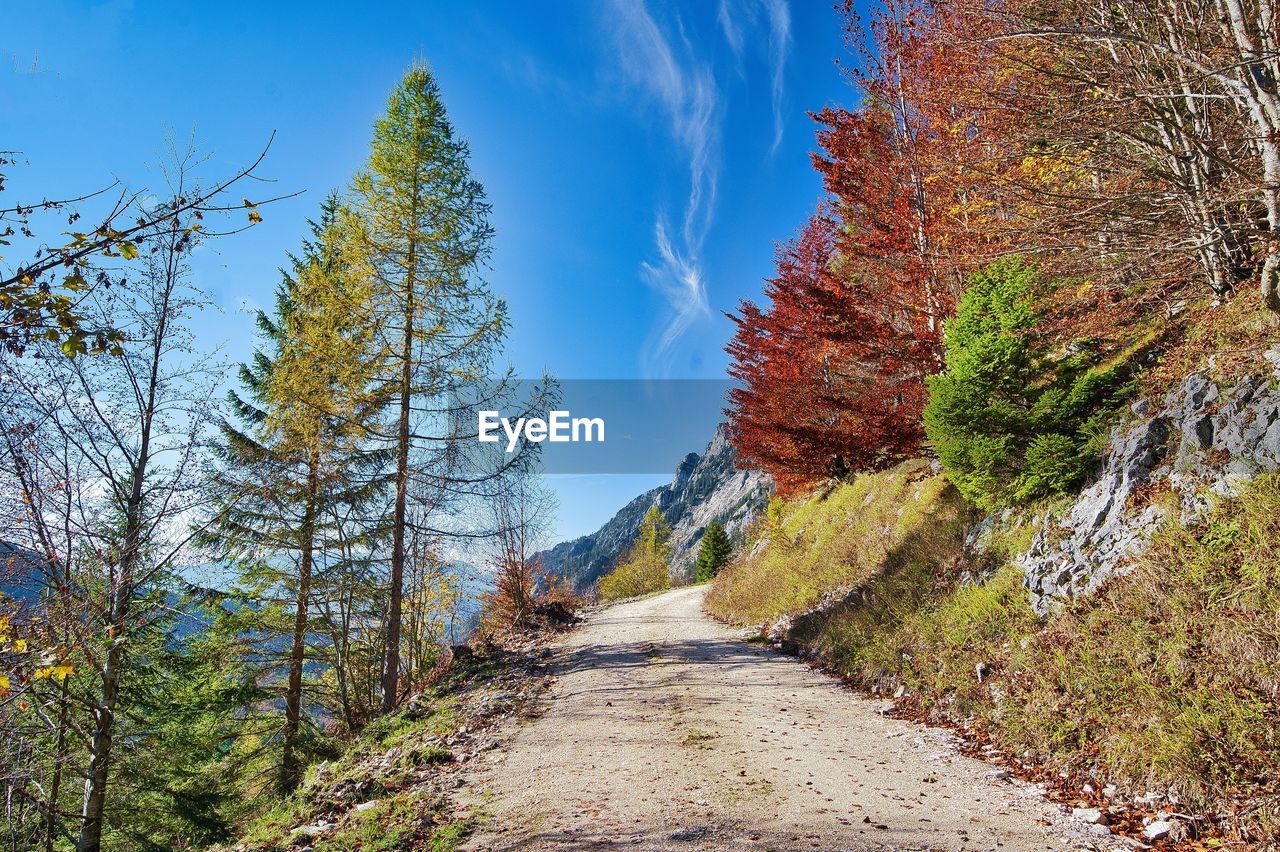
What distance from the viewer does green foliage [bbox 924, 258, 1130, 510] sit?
22.9ft

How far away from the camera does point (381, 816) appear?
4559 mm

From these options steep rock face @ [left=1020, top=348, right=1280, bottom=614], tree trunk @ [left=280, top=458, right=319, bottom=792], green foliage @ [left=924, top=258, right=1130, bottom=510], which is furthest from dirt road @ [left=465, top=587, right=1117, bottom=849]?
tree trunk @ [left=280, top=458, right=319, bottom=792]

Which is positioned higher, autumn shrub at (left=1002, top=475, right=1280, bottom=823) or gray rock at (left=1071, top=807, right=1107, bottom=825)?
A: autumn shrub at (left=1002, top=475, right=1280, bottom=823)

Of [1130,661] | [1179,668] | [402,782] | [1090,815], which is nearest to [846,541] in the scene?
[1130,661]

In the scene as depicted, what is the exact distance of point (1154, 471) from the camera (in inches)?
229

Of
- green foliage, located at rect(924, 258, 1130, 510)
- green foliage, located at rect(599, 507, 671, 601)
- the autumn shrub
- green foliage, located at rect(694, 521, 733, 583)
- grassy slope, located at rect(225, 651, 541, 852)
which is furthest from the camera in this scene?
green foliage, located at rect(599, 507, 671, 601)

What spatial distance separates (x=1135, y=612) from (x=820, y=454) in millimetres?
7689

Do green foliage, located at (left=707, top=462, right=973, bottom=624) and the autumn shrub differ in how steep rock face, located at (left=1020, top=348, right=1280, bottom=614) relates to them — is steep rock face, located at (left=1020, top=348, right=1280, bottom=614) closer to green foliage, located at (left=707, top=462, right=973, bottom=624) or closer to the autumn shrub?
the autumn shrub

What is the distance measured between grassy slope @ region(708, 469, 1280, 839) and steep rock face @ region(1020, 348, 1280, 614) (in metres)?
0.28

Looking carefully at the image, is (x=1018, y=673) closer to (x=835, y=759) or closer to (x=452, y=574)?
(x=835, y=759)

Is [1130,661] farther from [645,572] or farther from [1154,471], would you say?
[645,572]

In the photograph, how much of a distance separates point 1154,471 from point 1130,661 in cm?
236

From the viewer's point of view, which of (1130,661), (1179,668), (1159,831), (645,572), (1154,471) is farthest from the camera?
(645,572)

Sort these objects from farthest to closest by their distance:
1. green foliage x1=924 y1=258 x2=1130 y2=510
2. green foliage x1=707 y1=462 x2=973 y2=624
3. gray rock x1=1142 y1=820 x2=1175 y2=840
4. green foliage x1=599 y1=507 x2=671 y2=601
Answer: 1. green foliage x1=599 y1=507 x2=671 y2=601
2. green foliage x1=707 y1=462 x2=973 y2=624
3. green foliage x1=924 y1=258 x2=1130 y2=510
4. gray rock x1=1142 y1=820 x2=1175 y2=840
